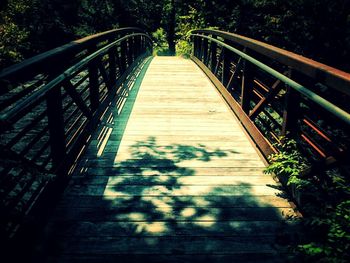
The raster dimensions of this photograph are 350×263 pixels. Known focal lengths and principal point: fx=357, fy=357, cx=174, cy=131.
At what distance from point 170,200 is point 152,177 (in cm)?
55

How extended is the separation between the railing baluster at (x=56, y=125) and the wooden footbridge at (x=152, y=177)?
11 mm

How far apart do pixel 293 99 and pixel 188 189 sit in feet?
4.85

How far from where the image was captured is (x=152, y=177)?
4.09 meters

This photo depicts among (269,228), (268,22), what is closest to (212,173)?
(269,228)

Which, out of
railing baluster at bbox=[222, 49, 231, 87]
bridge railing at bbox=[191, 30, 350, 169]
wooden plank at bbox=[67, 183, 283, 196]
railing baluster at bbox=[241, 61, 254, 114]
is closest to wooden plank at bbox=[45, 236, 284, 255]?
wooden plank at bbox=[67, 183, 283, 196]

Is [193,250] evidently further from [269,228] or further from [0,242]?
[0,242]

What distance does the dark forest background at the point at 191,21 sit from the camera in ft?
66.6

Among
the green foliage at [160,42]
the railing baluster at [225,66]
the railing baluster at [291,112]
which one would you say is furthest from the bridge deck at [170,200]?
the green foliage at [160,42]

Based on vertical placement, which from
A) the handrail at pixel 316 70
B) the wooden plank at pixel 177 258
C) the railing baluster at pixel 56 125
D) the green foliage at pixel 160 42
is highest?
the handrail at pixel 316 70

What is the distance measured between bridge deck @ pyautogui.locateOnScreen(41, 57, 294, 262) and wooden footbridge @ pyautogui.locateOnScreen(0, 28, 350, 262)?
11 millimetres

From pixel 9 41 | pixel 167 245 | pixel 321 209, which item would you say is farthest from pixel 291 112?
pixel 9 41

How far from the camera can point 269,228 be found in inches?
125

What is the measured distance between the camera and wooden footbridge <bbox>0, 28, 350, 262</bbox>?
2811 millimetres

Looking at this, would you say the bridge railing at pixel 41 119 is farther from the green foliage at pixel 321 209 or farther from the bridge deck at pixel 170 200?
the green foliage at pixel 321 209
